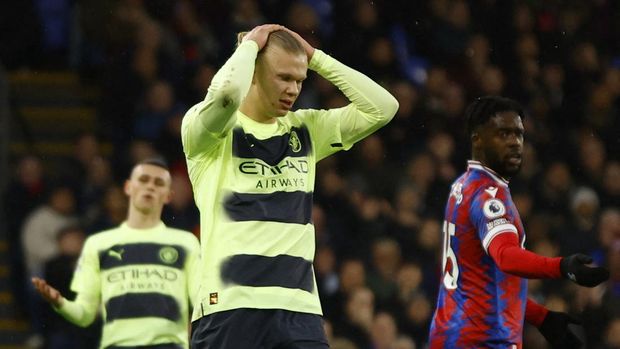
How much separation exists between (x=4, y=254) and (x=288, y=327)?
9.09 meters

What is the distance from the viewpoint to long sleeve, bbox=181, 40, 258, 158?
5430 mm

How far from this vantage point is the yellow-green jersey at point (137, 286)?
844cm

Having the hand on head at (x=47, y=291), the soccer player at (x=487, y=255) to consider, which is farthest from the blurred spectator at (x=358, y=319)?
the soccer player at (x=487, y=255)

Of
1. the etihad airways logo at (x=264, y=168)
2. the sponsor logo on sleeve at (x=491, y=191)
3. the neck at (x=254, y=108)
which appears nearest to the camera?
the etihad airways logo at (x=264, y=168)

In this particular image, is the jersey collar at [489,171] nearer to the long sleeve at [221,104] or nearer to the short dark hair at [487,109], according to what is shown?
the short dark hair at [487,109]

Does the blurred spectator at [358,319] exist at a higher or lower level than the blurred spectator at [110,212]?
lower

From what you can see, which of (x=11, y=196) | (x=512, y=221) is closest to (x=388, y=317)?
(x=11, y=196)

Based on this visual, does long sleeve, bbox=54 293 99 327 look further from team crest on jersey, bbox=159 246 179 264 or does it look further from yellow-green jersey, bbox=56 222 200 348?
team crest on jersey, bbox=159 246 179 264

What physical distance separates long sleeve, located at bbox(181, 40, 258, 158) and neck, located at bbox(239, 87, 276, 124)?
0.25m

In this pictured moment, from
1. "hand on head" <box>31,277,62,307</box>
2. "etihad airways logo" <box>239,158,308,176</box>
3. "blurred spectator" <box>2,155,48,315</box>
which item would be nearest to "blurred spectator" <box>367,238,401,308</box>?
"blurred spectator" <box>2,155,48,315</box>

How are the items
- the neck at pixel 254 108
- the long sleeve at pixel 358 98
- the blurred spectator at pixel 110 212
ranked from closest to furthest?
the neck at pixel 254 108 → the long sleeve at pixel 358 98 → the blurred spectator at pixel 110 212

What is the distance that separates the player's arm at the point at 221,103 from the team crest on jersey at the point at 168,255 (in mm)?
3061

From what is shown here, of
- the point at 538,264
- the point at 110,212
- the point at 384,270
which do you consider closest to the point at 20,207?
the point at 110,212

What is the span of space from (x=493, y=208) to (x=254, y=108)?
124cm
